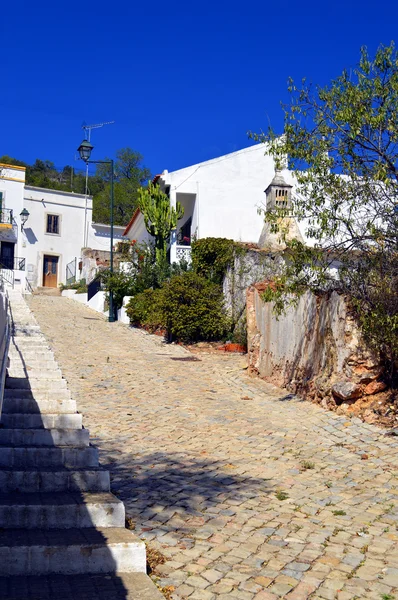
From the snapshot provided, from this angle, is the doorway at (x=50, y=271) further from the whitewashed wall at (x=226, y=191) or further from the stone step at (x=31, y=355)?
the stone step at (x=31, y=355)

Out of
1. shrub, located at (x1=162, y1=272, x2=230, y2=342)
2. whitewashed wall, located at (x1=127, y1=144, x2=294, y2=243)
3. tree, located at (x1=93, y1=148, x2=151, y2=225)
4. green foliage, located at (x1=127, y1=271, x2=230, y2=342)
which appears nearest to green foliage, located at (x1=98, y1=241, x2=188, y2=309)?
whitewashed wall, located at (x1=127, y1=144, x2=294, y2=243)

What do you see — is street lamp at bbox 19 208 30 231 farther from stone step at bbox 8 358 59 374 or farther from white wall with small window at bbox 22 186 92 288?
stone step at bbox 8 358 59 374

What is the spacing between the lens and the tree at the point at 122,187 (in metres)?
55.1

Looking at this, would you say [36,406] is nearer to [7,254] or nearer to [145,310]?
[145,310]

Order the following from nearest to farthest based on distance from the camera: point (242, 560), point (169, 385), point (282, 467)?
point (242, 560) → point (282, 467) → point (169, 385)

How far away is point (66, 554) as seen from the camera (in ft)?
15.1

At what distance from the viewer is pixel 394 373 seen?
9992 mm

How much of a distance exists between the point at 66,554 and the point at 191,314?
13645 mm

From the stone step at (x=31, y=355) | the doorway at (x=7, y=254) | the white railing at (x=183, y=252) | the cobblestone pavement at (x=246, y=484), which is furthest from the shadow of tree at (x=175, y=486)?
Result: the doorway at (x=7, y=254)

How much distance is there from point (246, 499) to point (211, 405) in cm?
494

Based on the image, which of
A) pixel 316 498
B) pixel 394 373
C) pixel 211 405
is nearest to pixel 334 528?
pixel 316 498

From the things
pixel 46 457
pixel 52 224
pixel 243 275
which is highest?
pixel 52 224

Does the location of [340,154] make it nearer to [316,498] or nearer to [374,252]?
[374,252]

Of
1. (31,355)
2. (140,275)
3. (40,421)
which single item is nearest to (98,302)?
(140,275)
